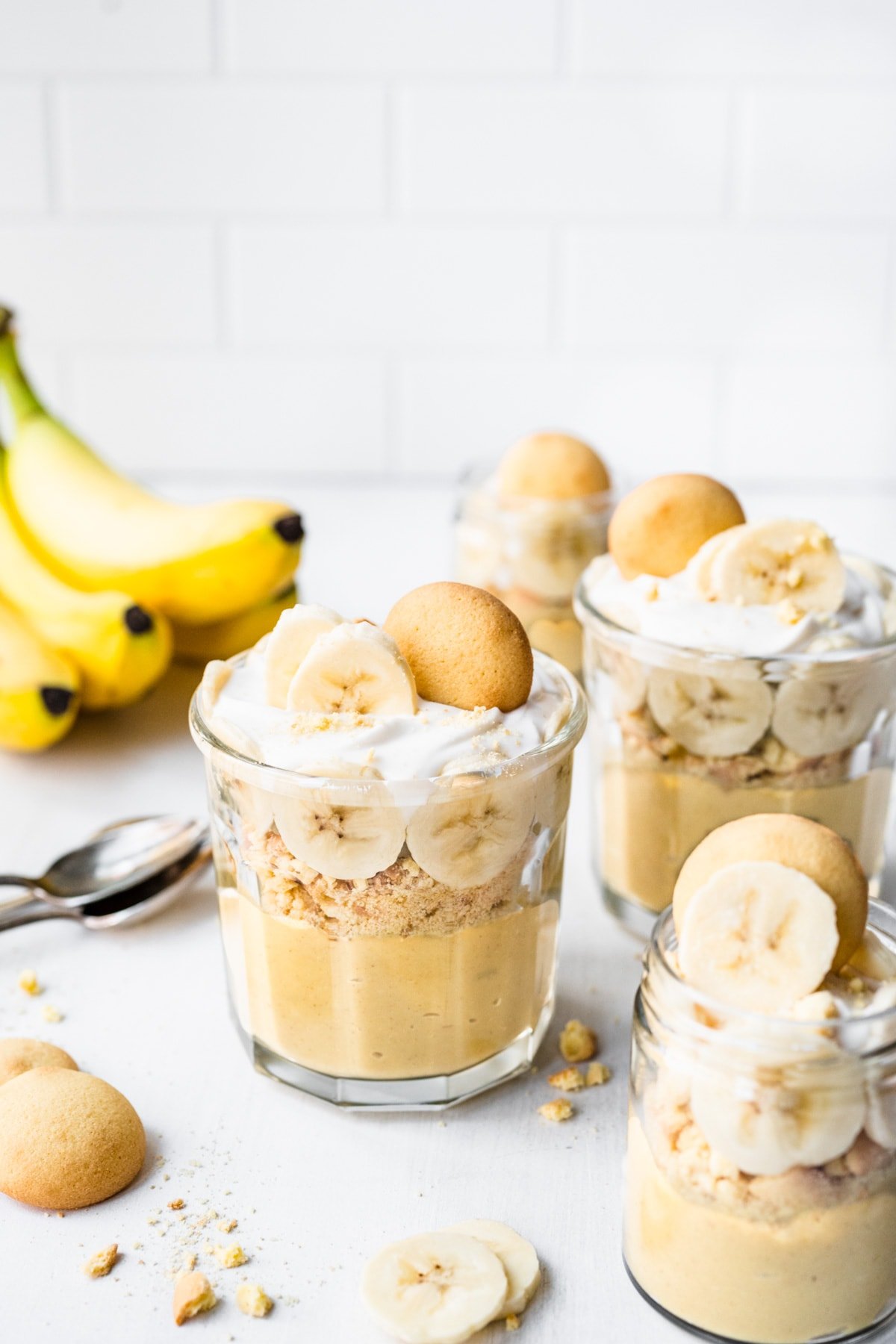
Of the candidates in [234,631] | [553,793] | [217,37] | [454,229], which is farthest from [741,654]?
[217,37]

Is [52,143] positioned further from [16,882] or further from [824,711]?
[824,711]

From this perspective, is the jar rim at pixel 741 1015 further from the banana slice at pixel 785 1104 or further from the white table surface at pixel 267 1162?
the white table surface at pixel 267 1162

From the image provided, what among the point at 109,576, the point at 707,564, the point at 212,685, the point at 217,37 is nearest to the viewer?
the point at 212,685

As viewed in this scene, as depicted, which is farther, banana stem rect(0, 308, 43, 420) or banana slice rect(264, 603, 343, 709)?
banana stem rect(0, 308, 43, 420)

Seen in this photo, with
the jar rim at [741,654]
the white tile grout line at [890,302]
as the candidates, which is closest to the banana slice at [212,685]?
the jar rim at [741,654]

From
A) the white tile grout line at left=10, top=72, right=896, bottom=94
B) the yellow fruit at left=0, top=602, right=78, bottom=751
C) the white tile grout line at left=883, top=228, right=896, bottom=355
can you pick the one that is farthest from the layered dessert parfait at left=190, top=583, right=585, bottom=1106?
the white tile grout line at left=883, top=228, right=896, bottom=355

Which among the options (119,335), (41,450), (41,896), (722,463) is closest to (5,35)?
(119,335)

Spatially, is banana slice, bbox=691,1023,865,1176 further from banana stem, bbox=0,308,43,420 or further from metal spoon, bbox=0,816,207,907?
banana stem, bbox=0,308,43,420
